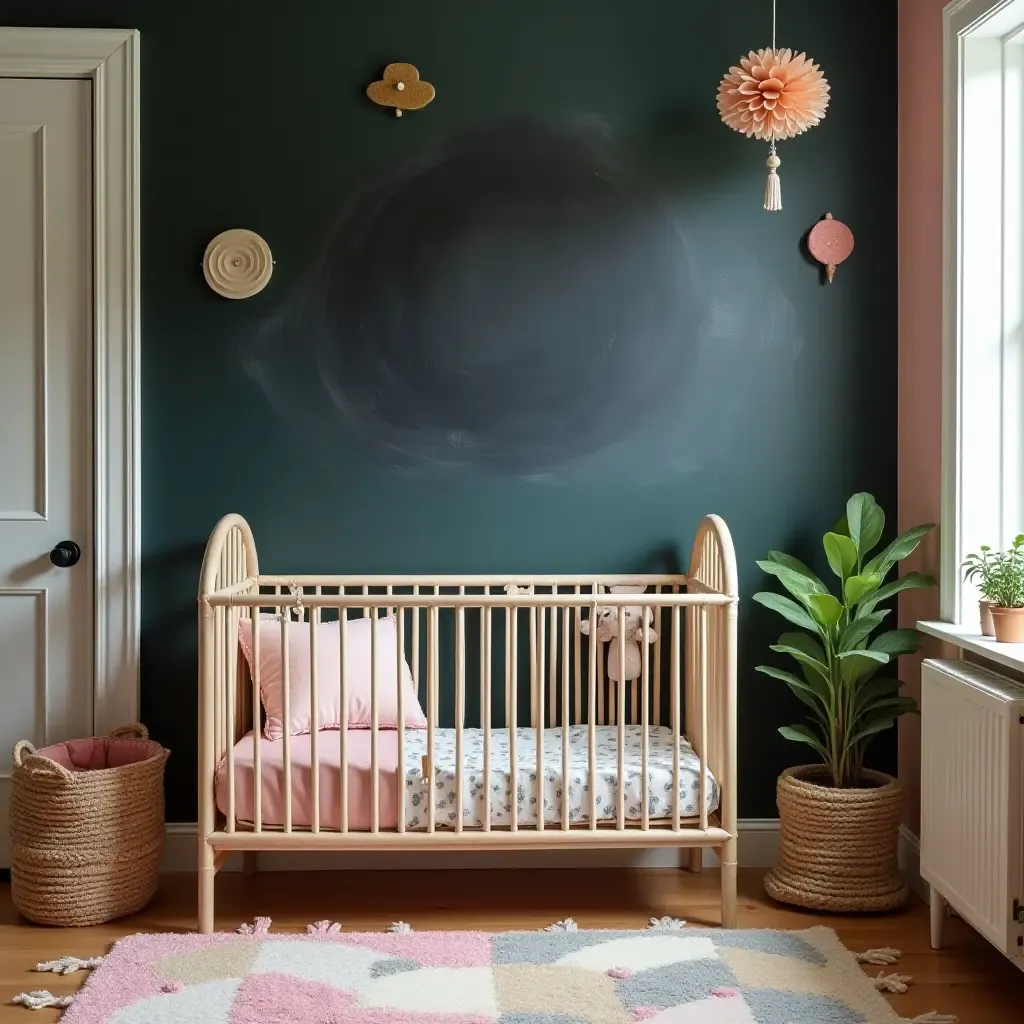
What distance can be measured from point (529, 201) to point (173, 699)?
1612mm

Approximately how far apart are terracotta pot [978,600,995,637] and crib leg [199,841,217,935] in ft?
5.78

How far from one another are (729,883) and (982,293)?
1484mm

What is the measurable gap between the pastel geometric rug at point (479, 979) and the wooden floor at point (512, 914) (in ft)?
0.29

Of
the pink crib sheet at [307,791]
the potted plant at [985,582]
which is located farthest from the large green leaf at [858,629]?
the pink crib sheet at [307,791]

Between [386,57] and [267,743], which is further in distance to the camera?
[386,57]

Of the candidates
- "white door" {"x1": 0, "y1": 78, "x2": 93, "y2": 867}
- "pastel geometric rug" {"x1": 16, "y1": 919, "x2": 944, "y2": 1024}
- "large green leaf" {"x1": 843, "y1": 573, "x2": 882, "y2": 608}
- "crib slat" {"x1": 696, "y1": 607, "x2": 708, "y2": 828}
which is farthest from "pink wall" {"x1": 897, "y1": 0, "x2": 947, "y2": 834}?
"white door" {"x1": 0, "y1": 78, "x2": 93, "y2": 867}

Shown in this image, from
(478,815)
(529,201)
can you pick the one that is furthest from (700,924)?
(529,201)

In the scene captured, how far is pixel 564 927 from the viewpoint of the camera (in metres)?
2.65

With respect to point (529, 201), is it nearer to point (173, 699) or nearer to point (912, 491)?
point (912, 491)

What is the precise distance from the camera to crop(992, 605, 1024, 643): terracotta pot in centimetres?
244

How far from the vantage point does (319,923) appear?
2670mm

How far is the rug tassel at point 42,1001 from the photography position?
225 centimetres

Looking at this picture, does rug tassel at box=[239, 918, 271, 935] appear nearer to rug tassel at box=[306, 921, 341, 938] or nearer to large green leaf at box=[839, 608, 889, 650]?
rug tassel at box=[306, 921, 341, 938]

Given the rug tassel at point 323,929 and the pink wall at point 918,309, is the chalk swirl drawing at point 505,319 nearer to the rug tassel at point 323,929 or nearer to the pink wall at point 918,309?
the pink wall at point 918,309
